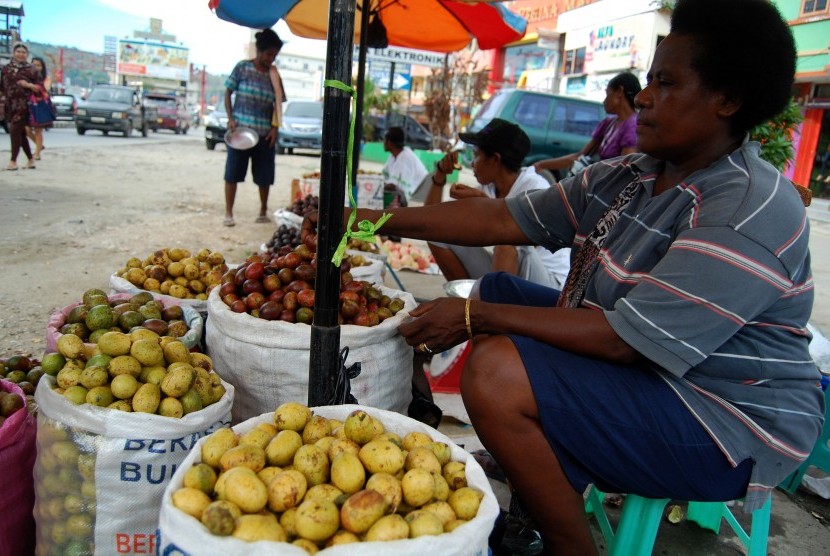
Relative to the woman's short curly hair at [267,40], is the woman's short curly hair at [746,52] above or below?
below

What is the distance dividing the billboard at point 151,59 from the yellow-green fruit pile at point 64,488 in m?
49.5

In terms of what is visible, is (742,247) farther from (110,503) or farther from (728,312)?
(110,503)

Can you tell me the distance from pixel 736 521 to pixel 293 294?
70.5 inches

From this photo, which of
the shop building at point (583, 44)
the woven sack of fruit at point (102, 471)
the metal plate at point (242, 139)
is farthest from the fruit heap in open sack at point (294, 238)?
the shop building at point (583, 44)

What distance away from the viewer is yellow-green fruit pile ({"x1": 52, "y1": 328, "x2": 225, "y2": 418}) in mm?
1711

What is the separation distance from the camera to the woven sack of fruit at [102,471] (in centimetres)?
163

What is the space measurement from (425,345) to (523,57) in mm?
24489

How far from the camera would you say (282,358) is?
2096mm

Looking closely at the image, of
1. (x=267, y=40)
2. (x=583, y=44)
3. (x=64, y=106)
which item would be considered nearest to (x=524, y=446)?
(x=267, y=40)

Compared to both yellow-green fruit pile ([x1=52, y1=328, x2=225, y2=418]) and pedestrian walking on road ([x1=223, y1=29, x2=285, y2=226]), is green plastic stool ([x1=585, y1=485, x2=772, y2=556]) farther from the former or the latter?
pedestrian walking on road ([x1=223, y1=29, x2=285, y2=226])

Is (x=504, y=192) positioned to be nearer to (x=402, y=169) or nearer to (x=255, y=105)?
(x=402, y=169)

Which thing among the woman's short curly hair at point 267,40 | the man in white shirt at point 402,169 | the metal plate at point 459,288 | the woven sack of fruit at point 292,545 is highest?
the woman's short curly hair at point 267,40

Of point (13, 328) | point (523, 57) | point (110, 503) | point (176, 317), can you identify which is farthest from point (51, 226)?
point (523, 57)

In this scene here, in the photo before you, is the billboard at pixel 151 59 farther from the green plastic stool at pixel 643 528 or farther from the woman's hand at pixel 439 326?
the green plastic stool at pixel 643 528
